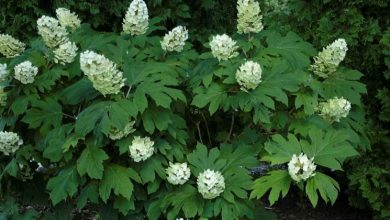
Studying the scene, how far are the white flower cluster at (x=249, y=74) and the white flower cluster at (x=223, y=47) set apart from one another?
252 millimetres

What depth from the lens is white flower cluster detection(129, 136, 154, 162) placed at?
9.09 ft

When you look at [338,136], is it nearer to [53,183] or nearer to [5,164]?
[53,183]

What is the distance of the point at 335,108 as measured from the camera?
117 inches

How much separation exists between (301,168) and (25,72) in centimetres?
160

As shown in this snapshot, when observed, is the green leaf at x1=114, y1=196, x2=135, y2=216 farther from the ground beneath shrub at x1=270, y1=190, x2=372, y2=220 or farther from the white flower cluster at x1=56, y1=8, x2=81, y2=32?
the ground beneath shrub at x1=270, y1=190, x2=372, y2=220

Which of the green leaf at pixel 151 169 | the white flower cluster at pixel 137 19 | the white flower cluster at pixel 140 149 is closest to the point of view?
the white flower cluster at pixel 140 149

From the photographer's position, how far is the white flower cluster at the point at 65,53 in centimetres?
308

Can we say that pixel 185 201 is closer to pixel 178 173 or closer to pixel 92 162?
pixel 178 173

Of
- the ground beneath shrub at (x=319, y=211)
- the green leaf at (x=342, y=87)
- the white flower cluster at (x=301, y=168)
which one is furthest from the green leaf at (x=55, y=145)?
the ground beneath shrub at (x=319, y=211)

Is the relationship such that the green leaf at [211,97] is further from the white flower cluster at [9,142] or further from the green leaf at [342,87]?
the white flower cluster at [9,142]

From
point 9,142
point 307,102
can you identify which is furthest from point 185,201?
point 9,142

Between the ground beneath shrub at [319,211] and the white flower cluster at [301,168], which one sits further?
the ground beneath shrub at [319,211]

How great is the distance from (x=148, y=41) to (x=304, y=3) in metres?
1.72

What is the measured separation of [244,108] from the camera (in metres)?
2.80
